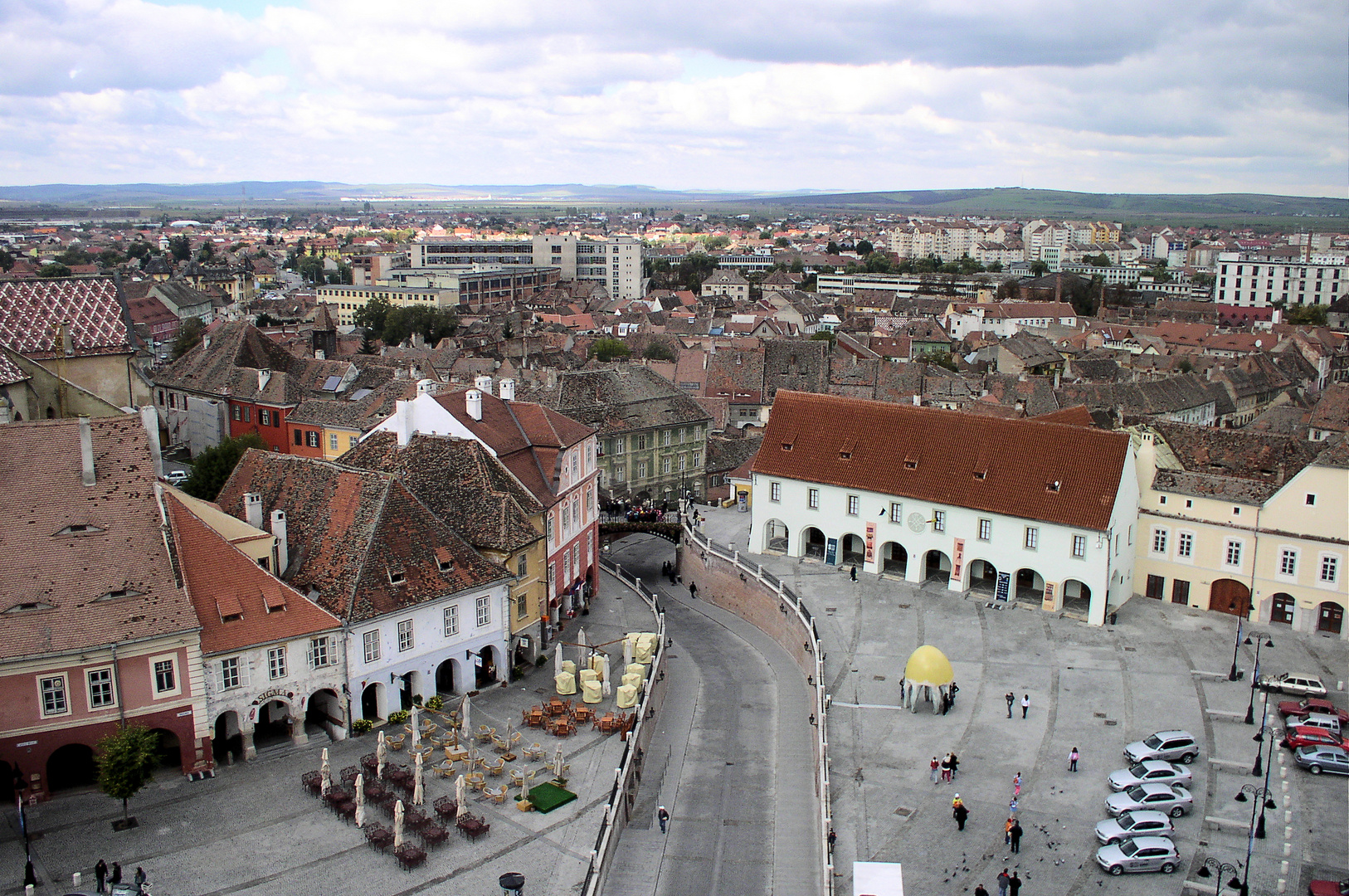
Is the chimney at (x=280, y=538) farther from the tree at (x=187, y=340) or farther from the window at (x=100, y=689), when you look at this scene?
the tree at (x=187, y=340)

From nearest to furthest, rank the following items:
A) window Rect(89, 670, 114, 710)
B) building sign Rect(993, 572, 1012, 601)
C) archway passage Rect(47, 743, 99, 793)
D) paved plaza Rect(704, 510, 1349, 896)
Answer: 1. paved plaza Rect(704, 510, 1349, 896)
2. window Rect(89, 670, 114, 710)
3. archway passage Rect(47, 743, 99, 793)
4. building sign Rect(993, 572, 1012, 601)

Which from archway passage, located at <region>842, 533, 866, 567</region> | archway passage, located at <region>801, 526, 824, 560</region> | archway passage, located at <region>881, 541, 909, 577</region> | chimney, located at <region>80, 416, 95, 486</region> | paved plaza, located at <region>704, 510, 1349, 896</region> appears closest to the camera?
paved plaza, located at <region>704, 510, 1349, 896</region>

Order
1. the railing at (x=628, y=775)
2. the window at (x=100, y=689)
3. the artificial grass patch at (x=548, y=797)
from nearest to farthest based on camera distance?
1. the railing at (x=628, y=775)
2. the window at (x=100, y=689)
3. the artificial grass patch at (x=548, y=797)

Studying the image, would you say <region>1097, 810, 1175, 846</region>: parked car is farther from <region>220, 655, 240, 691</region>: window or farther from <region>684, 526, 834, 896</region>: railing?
<region>220, 655, 240, 691</region>: window

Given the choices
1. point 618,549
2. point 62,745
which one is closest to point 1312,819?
point 62,745

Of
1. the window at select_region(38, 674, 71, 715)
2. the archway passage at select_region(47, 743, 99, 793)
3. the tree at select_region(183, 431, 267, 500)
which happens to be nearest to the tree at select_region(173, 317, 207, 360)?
the tree at select_region(183, 431, 267, 500)

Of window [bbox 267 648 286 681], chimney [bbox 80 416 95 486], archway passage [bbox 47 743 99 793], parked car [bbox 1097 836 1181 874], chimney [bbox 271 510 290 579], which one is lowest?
archway passage [bbox 47 743 99 793]

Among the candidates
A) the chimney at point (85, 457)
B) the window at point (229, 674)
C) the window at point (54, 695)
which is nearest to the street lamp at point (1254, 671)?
the window at point (229, 674)

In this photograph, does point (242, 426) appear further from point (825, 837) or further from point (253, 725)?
point (825, 837)
